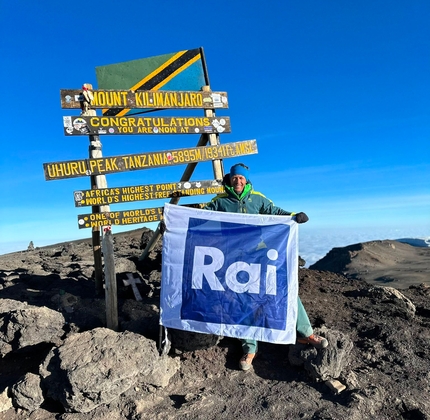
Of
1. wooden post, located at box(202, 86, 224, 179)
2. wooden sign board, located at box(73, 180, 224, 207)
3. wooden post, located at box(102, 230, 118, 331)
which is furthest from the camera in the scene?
wooden post, located at box(202, 86, 224, 179)

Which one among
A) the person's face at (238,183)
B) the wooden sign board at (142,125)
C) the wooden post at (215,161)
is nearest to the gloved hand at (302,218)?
the person's face at (238,183)

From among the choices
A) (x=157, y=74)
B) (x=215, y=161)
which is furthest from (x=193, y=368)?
(x=157, y=74)

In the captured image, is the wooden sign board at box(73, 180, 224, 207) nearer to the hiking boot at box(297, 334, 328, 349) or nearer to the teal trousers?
the teal trousers

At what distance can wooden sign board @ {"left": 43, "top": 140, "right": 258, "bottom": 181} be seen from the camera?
16.7 feet

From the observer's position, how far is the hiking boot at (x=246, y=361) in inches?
162

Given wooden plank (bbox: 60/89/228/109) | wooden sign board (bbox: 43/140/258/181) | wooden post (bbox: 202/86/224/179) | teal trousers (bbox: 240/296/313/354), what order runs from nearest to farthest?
1. teal trousers (bbox: 240/296/313/354)
2. wooden sign board (bbox: 43/140/258/181)
3. wooden plank (bbox: 60/89/228/109)
4. wooden post (bbox: 202/86/224/179)

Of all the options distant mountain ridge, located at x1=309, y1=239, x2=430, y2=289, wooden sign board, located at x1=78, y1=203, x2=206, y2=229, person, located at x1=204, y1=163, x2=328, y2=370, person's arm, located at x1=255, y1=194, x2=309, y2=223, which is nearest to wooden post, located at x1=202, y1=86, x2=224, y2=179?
wooden sign board, located at x1=78, y1=203, x2=206, y2=229

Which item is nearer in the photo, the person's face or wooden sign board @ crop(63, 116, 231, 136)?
the person's face

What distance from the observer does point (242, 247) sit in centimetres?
423

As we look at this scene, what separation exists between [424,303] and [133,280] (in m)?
5.86

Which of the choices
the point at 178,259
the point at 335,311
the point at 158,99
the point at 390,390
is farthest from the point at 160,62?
the point at 390,390

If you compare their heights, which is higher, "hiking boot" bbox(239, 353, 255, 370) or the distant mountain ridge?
"hiking boot" bbox(239, 353, 255, 370)

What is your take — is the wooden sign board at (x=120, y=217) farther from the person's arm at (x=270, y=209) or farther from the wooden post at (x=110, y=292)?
the person's arm at (x=270, y=209)

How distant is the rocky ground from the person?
7.5 inches
